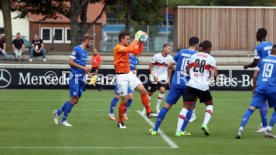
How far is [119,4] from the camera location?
61781 millimetres

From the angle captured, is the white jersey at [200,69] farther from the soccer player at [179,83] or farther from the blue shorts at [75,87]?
the blue shorts at [75,87]

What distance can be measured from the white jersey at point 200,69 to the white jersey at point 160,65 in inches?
279

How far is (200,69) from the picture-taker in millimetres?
16953

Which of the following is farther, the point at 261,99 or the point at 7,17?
the point at 7,17

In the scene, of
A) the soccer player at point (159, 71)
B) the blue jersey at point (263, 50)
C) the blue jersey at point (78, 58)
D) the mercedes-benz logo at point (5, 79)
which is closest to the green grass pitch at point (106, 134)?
the soccer player at point (159, 71)

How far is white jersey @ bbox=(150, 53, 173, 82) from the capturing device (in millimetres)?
24266

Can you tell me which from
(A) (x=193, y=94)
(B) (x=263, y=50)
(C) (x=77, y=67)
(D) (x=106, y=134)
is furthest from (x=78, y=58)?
(B) (x=263, y=50)

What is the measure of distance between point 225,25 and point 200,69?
30421 mm

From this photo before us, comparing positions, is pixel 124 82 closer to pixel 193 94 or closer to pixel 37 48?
pixel 193 94

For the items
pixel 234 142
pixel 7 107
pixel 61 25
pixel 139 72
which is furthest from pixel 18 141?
pixel 61 25

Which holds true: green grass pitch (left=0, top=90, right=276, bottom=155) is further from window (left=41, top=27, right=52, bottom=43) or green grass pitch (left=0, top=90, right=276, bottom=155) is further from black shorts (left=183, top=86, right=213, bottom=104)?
window (left=41, top=27, right=52, bottom=43)

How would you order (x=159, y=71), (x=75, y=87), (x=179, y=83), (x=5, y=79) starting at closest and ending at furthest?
(x=179, y=83) → (x=75, y=87) → (x=159, y=71) → (x=5, y=79)

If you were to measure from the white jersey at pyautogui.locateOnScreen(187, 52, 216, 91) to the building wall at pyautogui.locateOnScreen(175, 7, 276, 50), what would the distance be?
29793mm

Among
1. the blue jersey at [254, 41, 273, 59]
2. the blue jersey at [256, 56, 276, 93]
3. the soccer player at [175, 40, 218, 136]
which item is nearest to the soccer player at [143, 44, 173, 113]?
the blue jersey at [254, 41, 273, 59]
